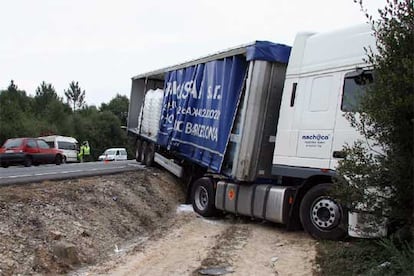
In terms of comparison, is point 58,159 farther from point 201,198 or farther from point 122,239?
point 122,239

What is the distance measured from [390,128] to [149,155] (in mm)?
12738

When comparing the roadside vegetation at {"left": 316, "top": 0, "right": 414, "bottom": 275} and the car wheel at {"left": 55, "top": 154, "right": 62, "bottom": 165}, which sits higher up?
the roadside vegetation at {"left": 316, "top": 0, "right": 414, "bottom": 275}

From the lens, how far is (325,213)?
26.7ft

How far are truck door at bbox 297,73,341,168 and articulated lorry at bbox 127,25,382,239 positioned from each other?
16mm

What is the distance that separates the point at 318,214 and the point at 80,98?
100 metres

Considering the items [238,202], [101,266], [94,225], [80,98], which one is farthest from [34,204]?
[80,98]

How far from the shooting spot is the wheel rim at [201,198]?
11420 millimetres

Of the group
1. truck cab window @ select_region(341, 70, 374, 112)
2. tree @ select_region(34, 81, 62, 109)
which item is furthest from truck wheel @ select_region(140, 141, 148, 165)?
tree @ select_region(34, 81, 62, 109)

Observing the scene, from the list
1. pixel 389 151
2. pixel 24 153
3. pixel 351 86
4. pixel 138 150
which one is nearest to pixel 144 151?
pixel 138 150

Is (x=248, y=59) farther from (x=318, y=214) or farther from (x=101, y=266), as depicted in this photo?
(x=101, y=266)

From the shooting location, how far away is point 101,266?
7672mm

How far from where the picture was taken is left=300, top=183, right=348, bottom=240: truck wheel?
791cm

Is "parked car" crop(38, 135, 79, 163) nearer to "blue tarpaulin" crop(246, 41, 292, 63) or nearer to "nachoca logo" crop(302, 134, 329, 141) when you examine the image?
"blue tarpaulin" crop(246, 41, 292, 63)

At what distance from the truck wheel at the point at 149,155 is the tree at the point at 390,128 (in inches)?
454
